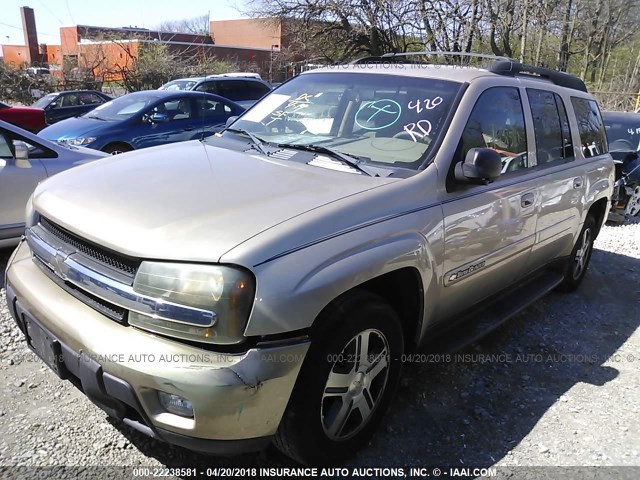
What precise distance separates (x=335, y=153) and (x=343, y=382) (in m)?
1.26

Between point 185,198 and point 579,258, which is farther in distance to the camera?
point 579,258

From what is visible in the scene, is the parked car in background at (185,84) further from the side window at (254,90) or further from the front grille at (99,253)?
the front grille at (99,253)

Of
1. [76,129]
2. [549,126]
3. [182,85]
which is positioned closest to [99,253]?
[549,126]

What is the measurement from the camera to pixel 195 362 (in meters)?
2.00

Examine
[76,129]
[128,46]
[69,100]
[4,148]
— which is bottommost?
[69,100]

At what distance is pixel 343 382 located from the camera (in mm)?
2445

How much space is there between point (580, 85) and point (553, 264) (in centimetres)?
169

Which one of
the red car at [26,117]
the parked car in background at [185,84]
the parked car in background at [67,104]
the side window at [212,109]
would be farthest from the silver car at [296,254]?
the parked car in background at [67,104]

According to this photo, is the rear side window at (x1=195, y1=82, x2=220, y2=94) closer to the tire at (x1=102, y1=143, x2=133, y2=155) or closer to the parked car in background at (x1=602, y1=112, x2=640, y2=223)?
the tire at (x1=102, y1=143, x2=133, y2=155)

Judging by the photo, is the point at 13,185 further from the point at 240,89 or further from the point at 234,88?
the point at 240,89

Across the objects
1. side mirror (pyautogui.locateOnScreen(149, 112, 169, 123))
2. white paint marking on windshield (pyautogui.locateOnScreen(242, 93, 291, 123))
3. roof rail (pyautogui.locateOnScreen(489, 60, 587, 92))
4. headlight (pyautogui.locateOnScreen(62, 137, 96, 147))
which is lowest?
headlight (pyautogui.locateOnScreen(62, 137, 96, 147))

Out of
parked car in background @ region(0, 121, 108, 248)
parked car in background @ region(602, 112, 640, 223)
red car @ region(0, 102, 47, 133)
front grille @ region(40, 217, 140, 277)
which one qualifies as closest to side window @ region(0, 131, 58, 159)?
parked car in background @ region(0, 121, 108, 248)

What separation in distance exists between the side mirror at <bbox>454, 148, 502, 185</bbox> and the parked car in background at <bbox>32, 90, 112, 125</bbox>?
44.1ft

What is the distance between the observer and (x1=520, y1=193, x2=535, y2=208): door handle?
3525 mm
